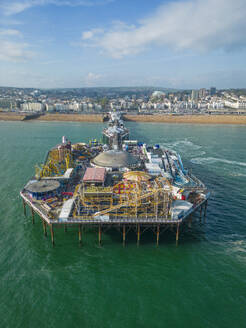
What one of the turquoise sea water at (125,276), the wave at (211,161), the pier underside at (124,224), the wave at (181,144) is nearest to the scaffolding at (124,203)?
the pier underside at (124,224)

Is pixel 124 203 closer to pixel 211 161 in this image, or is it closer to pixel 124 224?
pixel 124 224

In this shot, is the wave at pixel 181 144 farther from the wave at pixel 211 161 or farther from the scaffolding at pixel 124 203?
the scaffolding at pixel 124 203

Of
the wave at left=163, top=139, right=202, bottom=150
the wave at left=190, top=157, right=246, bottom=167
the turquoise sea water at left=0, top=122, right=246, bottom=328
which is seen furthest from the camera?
the wave at left=163, top=139, right=202, bottom=150

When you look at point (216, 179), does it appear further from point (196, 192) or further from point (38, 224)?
point (38, 224)

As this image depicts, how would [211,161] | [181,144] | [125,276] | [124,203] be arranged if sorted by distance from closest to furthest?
[125,276]
[124,203]
[211,161]
[181,144]

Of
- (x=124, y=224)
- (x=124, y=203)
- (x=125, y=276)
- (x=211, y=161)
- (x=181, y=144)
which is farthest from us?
(x=181, y=144)

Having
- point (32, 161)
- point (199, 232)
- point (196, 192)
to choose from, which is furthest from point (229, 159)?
point (32, 161)

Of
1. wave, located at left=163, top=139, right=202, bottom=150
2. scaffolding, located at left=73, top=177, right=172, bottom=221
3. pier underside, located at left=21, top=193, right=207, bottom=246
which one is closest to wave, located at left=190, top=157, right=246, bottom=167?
wave, located at left=163, top=139, right=202, bottom=150

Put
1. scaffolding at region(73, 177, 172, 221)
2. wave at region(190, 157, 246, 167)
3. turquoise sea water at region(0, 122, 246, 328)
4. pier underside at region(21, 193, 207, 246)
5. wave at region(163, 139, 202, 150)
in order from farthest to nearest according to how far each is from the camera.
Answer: wave at region(163, 139, 202, 150) → wave at region(190, 157, 246, 167) → scaffolding at region(73, 177, 172, 221) → pier underside at region(21, 193, 207, 246) → turquoise sea water at region(0, 122, 246, 328)

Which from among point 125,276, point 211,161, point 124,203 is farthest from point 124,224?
point 211,161

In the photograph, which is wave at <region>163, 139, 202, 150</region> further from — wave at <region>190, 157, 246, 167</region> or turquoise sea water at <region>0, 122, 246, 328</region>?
turquoise sea water at <region>0, 122, 246, 328</region>
